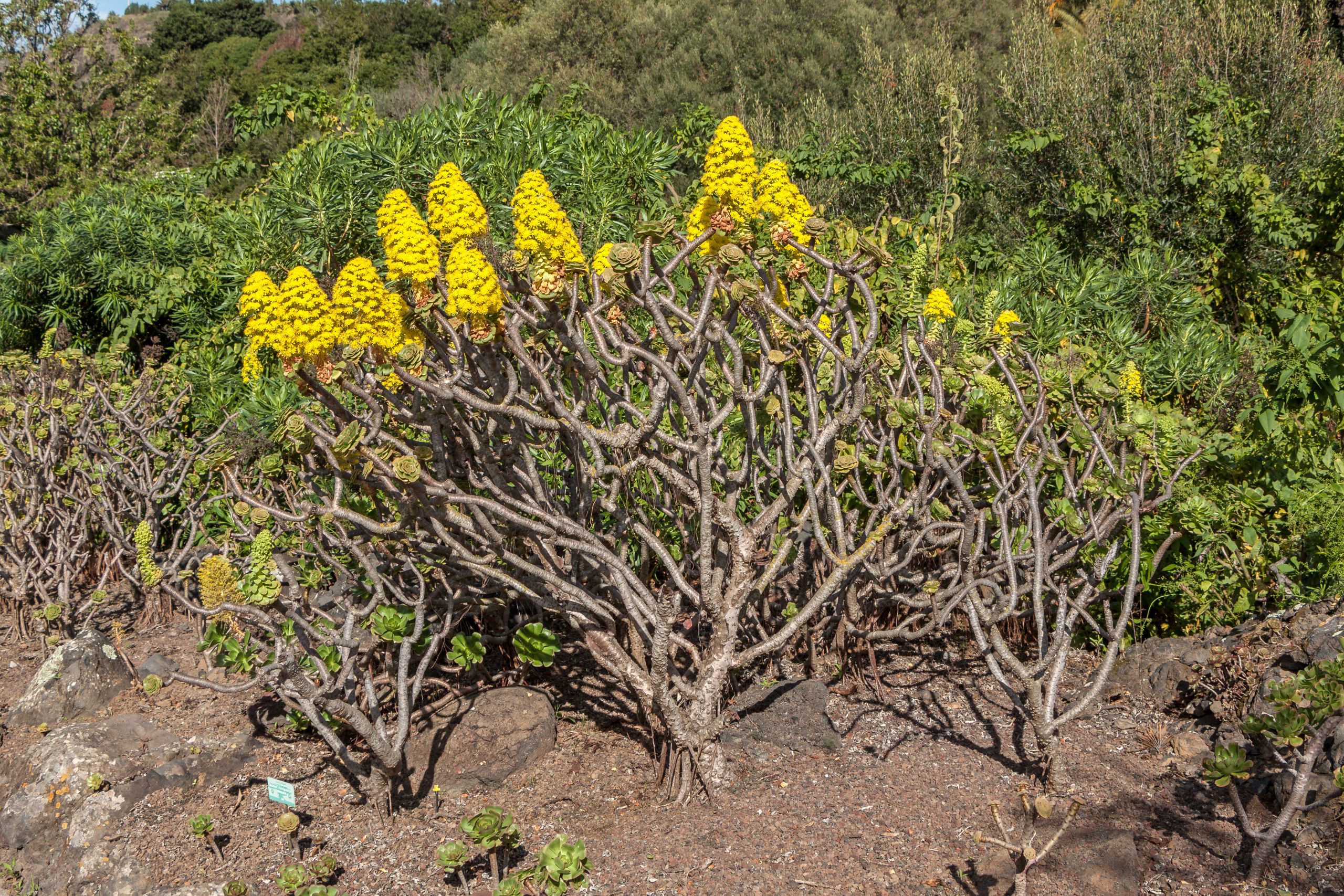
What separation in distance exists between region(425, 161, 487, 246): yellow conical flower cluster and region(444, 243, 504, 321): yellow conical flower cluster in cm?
10

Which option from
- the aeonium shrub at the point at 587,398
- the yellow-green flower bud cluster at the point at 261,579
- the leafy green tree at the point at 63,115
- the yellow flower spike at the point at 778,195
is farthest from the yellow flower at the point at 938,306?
the leafy green tree at the point at 63,115

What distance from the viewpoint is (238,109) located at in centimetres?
671

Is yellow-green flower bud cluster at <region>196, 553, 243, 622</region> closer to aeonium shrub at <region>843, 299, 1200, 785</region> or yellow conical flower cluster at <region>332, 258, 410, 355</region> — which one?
yellow conical flower cluster at <region>332, 258, 410, 355</region>

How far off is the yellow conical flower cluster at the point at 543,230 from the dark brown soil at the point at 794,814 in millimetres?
1512

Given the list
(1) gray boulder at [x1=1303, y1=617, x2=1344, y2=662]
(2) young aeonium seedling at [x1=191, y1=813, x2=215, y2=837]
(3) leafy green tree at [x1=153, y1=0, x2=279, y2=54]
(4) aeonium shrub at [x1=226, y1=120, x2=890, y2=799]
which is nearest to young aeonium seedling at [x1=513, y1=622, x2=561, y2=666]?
(4) aeonium shrub at [x1=226, y1=120, x2=890, y2=799]

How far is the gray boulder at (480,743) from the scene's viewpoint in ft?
9.98

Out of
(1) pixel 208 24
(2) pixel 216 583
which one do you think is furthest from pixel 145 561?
(1) pixel 208 24

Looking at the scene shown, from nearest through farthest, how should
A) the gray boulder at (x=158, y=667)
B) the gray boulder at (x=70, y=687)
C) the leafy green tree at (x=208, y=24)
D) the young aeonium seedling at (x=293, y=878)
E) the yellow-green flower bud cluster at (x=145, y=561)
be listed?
the young aeonium seedling at (x=293, y=878) < the yellow-green flower bud cluster at (x=145, y=561) < the gray boulder at (x=70, y=687) < the gray boulder at (x=158, y=667) < the leafy green tree at (x=208, y=24)

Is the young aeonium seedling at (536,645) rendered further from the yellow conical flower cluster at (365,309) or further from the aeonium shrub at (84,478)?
the aeonium shrub at (84,478)

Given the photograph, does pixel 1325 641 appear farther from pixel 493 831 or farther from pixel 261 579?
pixel 261 579

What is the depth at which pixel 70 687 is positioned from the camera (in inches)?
147

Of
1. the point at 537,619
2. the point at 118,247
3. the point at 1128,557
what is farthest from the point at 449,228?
the point at 118,247

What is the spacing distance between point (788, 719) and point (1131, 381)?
5.03 feet

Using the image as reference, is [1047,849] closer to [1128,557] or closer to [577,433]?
[577,433]
